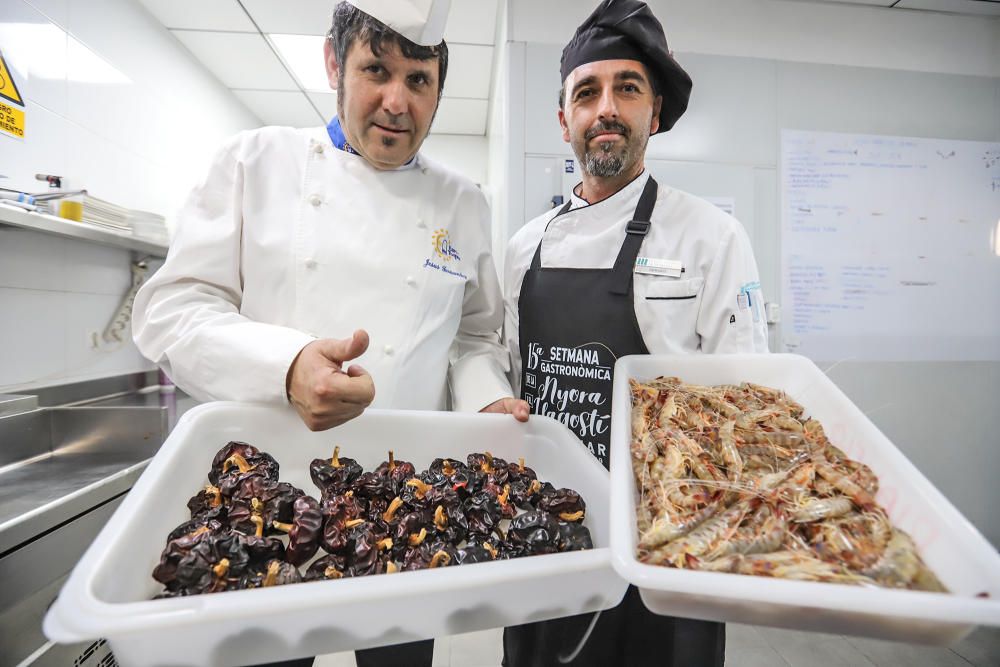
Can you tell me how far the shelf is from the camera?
1.91 metres

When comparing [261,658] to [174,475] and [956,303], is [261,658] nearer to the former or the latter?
[174,475]

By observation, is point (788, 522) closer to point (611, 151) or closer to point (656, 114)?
point (611, 151)

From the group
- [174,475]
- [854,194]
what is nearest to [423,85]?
[174,475]

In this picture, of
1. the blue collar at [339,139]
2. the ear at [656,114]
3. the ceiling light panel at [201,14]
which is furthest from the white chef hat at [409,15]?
the ceiling light panel at [201,14]

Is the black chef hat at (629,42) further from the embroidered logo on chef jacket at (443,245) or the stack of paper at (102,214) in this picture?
the stack of paper at (102,214)

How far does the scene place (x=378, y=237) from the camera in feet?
4.84

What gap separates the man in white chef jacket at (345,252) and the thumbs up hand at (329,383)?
0.17ft

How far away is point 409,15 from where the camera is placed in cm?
124

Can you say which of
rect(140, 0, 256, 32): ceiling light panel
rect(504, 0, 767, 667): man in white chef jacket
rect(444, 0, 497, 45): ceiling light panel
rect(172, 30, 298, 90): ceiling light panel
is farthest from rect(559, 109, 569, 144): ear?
rect(172, 30, 298, 90): ceiling light panel

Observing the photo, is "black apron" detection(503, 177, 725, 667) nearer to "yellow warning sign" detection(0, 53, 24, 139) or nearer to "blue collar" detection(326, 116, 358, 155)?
"blue collar" detection(326, 116, 358, 155)

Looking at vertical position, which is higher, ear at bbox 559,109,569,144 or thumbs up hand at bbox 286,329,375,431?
ear at bbox 559,109,569,144

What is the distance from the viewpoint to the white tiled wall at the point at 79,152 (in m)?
2.20

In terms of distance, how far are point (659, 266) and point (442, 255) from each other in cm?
74

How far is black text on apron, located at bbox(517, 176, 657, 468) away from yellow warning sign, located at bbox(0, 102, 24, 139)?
2.54m
